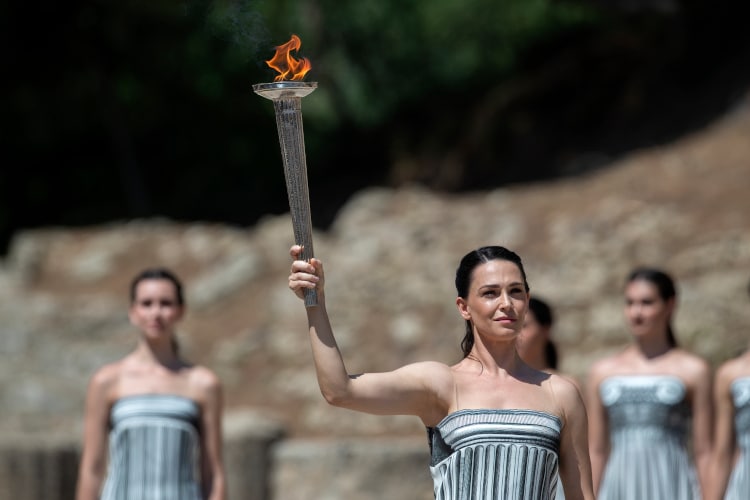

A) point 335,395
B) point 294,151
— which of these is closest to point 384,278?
point 335,395

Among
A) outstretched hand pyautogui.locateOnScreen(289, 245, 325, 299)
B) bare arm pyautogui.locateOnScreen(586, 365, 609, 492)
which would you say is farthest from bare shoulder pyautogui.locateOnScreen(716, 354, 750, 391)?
outstretched hand pyautogui.locateOnScreen(289, 245, 325, 299)

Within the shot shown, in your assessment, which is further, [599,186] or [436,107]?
[436,107]

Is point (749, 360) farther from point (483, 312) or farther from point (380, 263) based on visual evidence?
point (380, 263)

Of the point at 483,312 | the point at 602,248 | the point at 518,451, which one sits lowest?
the point at 518,451

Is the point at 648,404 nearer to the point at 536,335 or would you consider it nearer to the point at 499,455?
the point at 536,335

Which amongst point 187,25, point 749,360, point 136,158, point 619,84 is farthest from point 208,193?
point 749,360

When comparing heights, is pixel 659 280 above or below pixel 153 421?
above

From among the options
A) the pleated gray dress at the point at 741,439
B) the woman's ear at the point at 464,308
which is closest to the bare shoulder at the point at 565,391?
the woman's ear at the point at 464,308

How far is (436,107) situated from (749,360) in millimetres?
19104

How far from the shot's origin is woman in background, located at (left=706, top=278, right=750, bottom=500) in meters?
6.30

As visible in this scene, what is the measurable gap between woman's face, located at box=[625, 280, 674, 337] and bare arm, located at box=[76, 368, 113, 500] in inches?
99.2

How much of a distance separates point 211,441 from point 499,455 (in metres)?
2.58

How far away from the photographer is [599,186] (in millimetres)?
16422

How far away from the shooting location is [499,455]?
3955mm
